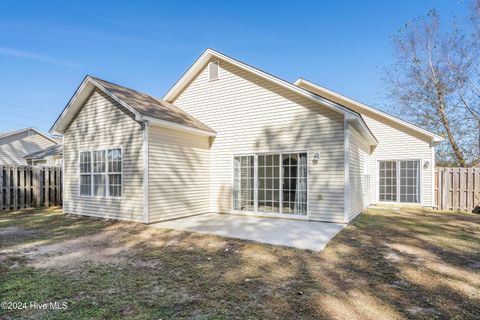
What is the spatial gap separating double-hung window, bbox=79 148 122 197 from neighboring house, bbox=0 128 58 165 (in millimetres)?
19031

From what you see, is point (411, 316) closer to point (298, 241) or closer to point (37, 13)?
point (298, 241)

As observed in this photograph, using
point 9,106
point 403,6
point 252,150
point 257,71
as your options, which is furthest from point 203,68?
point 9,106

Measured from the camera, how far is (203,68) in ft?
35.7

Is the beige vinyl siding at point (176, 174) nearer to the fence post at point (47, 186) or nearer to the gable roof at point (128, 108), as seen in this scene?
the gable roof at point (128, 108)

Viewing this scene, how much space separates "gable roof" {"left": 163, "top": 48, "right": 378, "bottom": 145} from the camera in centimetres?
793

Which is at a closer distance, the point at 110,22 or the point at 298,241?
the point at 298,241

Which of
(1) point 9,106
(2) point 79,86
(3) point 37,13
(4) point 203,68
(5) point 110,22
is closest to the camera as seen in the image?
(2) point 79,86

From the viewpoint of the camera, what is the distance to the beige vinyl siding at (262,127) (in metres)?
8.29

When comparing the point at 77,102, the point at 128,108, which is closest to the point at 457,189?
the point at 128,108

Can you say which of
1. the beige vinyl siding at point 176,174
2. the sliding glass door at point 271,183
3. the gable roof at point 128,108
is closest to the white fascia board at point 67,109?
the gable roof at point 128,108

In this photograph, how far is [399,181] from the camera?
42.2 ft

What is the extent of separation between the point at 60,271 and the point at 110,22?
14532mm

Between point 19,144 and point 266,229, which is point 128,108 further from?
point 19,144

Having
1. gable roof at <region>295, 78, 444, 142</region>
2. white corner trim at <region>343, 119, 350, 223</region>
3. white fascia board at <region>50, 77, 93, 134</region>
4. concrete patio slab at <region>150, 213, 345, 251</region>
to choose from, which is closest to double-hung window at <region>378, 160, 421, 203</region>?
gable roof at <region>295, 78, 444, 142</region>
